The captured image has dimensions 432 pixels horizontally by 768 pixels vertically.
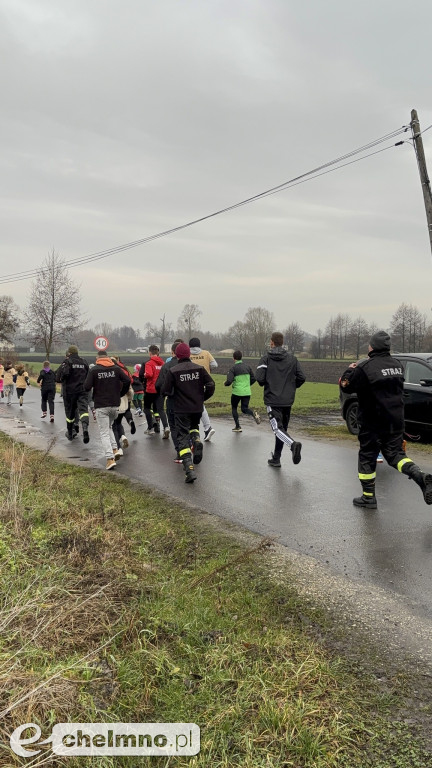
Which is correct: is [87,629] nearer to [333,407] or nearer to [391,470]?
[391,470]

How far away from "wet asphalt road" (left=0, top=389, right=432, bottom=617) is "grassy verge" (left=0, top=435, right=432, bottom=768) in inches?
30.3

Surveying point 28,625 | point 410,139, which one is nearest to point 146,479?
point 28,625

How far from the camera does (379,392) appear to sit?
6344mm

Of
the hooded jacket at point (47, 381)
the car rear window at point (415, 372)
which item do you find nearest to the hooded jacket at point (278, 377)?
the car rear window at point (415, 372)

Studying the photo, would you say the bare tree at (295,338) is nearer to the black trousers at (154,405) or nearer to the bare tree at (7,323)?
the bare tree at (7,323)

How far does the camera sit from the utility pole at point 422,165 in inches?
513

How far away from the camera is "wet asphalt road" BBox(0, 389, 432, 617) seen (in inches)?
186

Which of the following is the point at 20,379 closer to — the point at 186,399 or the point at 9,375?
the point at 9,375

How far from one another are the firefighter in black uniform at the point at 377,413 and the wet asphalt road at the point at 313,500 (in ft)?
1.53

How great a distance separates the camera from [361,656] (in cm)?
323

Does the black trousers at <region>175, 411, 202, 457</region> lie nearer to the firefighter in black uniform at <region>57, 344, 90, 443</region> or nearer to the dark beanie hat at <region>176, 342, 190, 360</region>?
the dark beanie hat at <region>176, 342, 190, 360</region>

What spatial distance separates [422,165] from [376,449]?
9395mm

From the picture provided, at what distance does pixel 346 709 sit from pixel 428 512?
3.90 metres

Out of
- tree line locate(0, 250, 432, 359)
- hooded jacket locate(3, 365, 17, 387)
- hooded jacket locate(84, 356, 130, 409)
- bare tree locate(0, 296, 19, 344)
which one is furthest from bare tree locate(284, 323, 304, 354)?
hooded jacket locate(84, 356, 130, 409)
